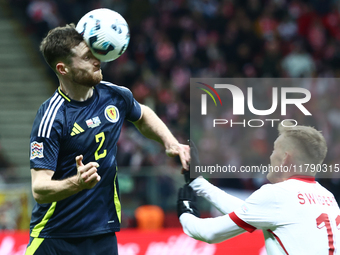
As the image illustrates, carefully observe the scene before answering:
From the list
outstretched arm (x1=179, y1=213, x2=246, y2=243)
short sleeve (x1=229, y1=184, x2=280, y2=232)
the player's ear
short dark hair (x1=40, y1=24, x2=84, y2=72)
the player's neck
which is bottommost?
outstretched arm (x1=179, y1=213, x2=246, y2=243)

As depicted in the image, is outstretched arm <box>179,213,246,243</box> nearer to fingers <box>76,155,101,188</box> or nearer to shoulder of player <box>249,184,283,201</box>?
shoulder of player <box>249,184,283,201</box>

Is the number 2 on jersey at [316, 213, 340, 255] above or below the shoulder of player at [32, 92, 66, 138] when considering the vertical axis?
below

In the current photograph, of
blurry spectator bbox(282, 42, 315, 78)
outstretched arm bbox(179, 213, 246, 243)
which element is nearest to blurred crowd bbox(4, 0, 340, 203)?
blurry spectator bbox(282, 42, 315, 78)

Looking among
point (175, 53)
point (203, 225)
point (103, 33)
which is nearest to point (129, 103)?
point (103, 33)

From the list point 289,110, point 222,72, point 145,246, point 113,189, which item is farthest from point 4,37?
point 113,189

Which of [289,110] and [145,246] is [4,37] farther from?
[145,246]

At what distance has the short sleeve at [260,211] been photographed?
2.95 metres

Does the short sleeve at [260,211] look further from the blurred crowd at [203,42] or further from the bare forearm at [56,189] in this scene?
the blurred crowd at [203,42]

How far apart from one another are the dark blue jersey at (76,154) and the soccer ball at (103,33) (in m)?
0.40

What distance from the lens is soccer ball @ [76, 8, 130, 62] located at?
125 inches

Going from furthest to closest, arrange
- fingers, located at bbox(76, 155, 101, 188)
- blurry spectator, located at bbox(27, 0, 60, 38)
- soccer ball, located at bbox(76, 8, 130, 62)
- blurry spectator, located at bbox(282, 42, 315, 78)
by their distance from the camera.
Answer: blurry spectator, located at bbox(27, 0, 60, 38) → blurry spectator, located at bbox(282, 42, 315, 78) → soccer ball, located at bbox(76, 8, 130, 62) → fingers, located at bbox(76, 155, 101, 188)

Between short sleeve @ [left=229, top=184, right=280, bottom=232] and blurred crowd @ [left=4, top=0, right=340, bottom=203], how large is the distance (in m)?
7.45

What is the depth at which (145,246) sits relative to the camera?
20.1 ft

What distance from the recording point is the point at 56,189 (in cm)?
298
